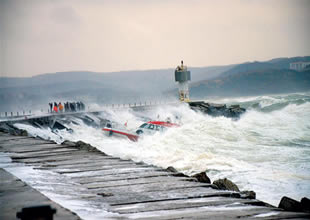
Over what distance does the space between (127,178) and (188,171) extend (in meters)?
5.83

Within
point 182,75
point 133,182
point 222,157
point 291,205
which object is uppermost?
point 182,75

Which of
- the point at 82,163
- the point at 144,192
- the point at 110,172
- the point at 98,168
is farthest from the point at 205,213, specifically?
the point at 82,163

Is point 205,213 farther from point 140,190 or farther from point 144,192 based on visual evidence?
point 140,190

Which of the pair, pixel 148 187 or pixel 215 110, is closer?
pixel 148 187

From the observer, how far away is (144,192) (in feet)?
15.7

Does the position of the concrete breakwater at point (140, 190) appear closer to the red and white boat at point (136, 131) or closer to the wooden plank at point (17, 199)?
the wooden plank at point (17, 199)

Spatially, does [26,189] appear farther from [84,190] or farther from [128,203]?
[128,203]

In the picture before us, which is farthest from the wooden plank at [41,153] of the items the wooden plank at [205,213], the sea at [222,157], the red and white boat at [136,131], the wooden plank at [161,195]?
the red and white boat at [136,131]

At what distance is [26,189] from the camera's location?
4.30m

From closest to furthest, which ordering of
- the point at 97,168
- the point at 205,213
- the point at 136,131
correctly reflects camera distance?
the point at 205,213 < the point at 97,168 < the point at 136,131

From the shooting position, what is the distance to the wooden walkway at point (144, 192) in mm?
3732

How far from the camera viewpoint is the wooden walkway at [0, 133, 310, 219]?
3.73 meters

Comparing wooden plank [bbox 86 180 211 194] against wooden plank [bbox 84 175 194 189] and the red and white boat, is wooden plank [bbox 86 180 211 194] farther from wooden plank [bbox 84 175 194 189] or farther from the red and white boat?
the red and white boat

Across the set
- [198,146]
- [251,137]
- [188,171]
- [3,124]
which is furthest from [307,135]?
[3,124]
